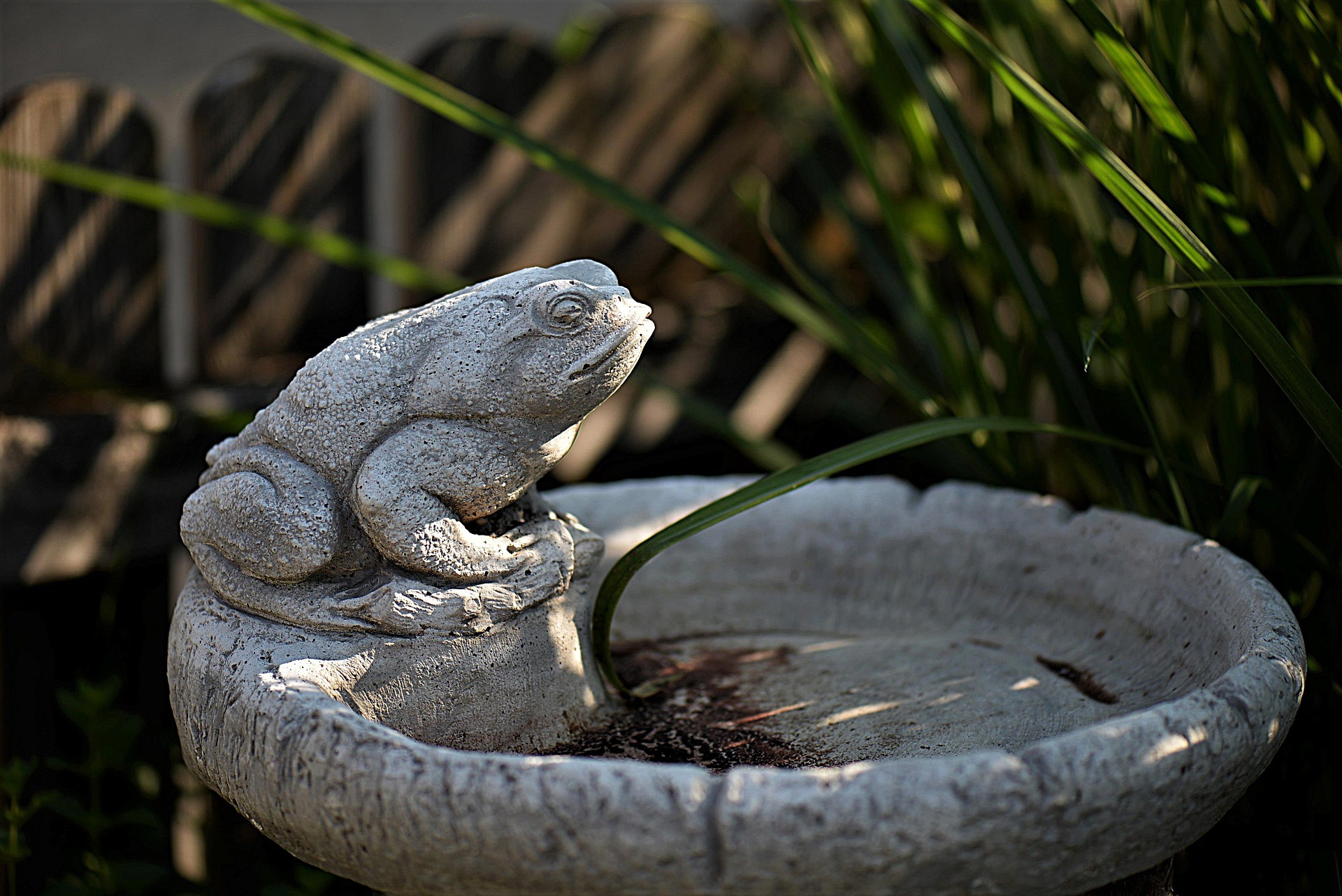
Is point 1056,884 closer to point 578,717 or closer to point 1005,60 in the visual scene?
point 578,717

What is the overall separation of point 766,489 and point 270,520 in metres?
0.38

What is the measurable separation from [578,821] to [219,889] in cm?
105

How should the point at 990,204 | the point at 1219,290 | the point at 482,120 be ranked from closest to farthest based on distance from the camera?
the point at 1219,290
the point at 482,120
the point at 990,204

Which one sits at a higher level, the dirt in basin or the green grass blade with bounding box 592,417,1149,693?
the green grass blade with bounding box 592,417,1149,693

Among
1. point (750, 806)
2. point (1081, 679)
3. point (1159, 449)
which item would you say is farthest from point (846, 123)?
point (750, 806)

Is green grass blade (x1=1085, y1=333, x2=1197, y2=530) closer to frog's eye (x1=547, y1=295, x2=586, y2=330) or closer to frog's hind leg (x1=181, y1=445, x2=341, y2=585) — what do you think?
frog's eye (x1=547, y1=295, x2=586, y2=330)

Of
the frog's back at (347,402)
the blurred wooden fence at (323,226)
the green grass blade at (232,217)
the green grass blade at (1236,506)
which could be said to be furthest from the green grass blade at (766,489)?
the blurred wooden fence at (323,226)

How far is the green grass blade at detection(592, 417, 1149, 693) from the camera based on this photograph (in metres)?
0.95

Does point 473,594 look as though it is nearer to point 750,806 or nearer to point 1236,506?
point 750,806

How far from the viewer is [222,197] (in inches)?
69.9

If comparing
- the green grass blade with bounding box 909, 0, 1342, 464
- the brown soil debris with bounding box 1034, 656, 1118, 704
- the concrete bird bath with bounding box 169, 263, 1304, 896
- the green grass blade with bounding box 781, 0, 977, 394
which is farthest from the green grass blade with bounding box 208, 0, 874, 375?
the brown soil debris with bounding box 1034, 656, 1118, 704

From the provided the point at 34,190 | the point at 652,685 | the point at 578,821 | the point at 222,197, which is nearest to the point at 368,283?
the point at 222,197

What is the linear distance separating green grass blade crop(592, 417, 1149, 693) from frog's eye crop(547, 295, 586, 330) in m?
0.18

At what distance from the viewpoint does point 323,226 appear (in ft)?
6.20
